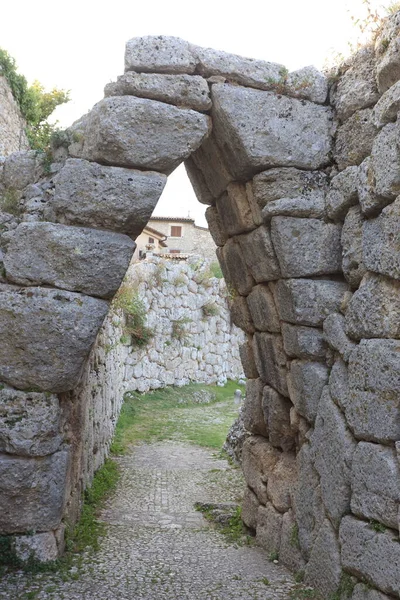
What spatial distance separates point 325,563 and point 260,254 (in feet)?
8.32

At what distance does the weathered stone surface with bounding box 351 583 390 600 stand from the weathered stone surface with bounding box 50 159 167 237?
3.04m

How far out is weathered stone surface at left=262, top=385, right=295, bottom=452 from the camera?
5.82 meters

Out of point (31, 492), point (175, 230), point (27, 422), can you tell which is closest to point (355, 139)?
point (27, 422)

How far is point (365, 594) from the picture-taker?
13.4 feet

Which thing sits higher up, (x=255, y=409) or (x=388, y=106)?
(x=388, y=106)

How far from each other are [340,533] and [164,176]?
298 centimetres

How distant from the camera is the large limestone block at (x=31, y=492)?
15.7ft

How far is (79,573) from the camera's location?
4.95 meters

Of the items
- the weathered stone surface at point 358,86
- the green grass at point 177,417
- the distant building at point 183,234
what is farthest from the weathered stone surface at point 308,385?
the distant building at point 183,234

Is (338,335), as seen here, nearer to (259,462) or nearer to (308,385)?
(308,385)

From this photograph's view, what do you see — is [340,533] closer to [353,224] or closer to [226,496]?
[353,224]

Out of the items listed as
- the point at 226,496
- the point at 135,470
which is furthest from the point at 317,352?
the point at 135,470

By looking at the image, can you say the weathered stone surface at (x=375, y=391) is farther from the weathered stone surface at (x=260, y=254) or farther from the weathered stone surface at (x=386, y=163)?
the weathered stone surface at (x=260, y=254)

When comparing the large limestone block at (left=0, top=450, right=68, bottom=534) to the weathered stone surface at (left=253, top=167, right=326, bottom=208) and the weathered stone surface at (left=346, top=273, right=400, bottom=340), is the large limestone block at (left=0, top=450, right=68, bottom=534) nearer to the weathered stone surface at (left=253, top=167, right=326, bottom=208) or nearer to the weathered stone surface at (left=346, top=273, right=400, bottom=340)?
the weathered stone surface at (left=346, top=273, right=400, bottom=340)
